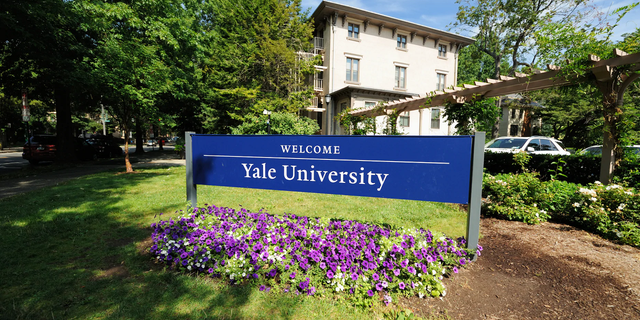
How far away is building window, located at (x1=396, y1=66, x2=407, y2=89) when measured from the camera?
76.8 ft

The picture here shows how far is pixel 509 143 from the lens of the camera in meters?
13.0

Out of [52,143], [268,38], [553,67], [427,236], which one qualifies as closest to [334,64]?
[268,38]

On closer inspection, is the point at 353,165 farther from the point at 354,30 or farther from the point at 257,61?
the point at 354,30

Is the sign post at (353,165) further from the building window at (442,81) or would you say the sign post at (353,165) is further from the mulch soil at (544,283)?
the building window at (442,81)

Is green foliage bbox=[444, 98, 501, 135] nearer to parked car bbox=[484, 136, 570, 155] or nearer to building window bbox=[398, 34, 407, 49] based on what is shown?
parked car bbox=[484, 136, 570, 155]

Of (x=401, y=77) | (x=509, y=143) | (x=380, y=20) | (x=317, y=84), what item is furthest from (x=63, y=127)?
(x=401, y=77)

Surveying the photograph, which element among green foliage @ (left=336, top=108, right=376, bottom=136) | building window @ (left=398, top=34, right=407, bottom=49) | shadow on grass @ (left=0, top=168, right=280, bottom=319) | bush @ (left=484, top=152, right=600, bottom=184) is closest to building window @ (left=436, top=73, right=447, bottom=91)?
building window @ (left=398, top=34, right=407, bottom=49)

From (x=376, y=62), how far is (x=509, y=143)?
12702mm

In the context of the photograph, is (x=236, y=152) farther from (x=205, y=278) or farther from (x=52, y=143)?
(x=52, y=143)

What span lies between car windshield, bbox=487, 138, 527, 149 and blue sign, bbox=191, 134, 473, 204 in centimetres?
1212

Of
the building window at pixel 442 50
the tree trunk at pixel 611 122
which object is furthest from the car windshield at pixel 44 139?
the building window at pixel 442 50

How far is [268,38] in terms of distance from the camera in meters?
17.4

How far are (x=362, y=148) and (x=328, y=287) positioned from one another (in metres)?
1.66

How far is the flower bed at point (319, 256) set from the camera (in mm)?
2680
